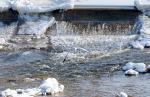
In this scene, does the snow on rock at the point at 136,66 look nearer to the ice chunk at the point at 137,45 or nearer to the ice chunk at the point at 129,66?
the ice chunk at the point at 129,66

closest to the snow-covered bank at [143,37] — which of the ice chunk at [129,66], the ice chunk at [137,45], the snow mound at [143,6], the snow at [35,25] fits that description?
the ice chunk at [137,45]

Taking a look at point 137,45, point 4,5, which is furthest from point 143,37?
point 4,5

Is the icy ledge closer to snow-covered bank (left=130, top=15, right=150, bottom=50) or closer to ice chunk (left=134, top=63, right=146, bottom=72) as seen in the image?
ice chunk (left=134, top=63, right=146, bottom=72)

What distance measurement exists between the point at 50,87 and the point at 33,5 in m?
4.91

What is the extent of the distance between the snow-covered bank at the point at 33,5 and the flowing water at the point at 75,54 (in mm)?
172

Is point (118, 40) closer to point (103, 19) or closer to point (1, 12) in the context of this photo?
point (103, 19)

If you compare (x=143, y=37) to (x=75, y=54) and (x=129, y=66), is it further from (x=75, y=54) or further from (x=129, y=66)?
(x=129, y=66)

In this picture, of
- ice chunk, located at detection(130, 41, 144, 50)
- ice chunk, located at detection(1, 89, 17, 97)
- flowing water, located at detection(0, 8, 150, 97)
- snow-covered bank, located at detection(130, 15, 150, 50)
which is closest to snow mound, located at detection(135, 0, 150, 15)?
snow-covered bank, located at detection(130, 15, 150, 50)

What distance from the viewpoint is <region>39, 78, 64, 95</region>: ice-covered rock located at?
9656 mm

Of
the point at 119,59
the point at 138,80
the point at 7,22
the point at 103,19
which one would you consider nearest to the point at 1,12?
the point at 7,22

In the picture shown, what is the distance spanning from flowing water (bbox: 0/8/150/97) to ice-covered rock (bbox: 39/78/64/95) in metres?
0.12

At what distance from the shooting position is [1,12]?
14430mm

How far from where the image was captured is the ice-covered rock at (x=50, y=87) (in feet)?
31.7

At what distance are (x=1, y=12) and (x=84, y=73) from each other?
417cm
